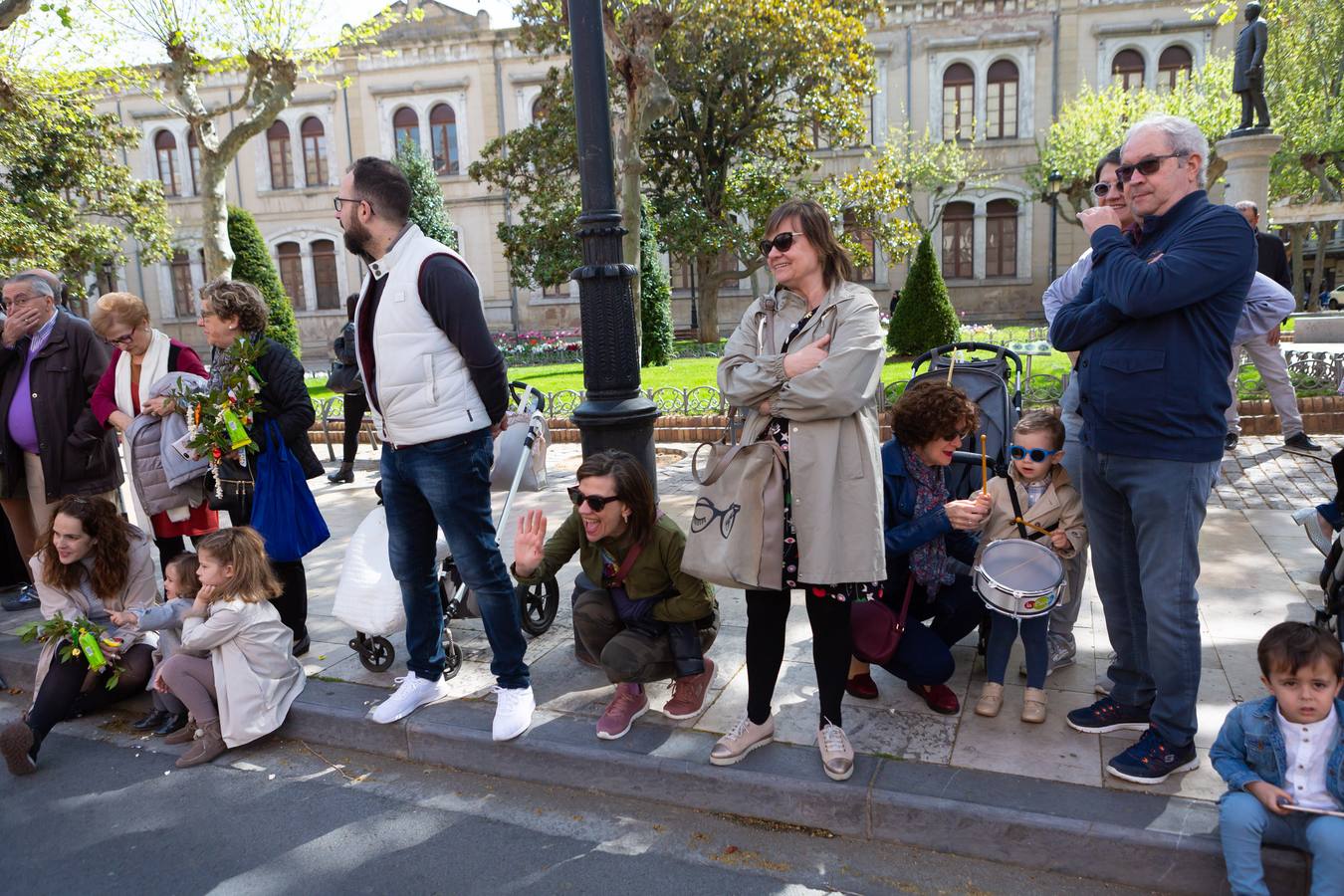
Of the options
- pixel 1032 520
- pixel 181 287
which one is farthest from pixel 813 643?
pixel 181 287

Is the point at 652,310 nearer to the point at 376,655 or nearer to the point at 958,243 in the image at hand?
the point at 376,655

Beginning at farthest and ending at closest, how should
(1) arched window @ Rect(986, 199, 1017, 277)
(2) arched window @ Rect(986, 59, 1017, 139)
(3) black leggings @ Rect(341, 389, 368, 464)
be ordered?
(1) arched window @ Rect(986, 199, 1017, 277) < (2) arched window @ Rect(986, 59, 1017, 139) < (3) black leggings @ Rect(341, 389, 368, 464)

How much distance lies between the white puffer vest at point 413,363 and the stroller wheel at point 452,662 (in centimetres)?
124

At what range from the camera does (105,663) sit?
13.5ft

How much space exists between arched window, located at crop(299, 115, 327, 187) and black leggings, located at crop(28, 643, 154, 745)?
31.0m

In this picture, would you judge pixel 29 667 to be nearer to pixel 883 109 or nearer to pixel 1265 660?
pixel 1265 660

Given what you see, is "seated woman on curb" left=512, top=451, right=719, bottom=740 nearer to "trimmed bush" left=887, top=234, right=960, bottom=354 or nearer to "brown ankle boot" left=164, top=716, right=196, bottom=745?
"brown ankle boot" left=164, top=716, right=196, bottom=745

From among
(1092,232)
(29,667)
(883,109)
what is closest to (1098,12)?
(883,109)

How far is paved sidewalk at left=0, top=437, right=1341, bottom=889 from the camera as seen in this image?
117 inches

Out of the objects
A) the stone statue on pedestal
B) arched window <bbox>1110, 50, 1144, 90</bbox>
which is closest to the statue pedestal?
the stone statue on pedestal

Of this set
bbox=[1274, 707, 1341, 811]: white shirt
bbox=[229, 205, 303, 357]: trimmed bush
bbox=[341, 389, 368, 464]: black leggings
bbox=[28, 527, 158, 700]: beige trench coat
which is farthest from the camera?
bbox=[229, 205, 303, 357]: trimmed bush

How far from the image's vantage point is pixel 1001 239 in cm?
2959

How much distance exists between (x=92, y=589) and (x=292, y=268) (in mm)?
31112

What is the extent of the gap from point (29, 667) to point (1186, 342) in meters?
5.52
